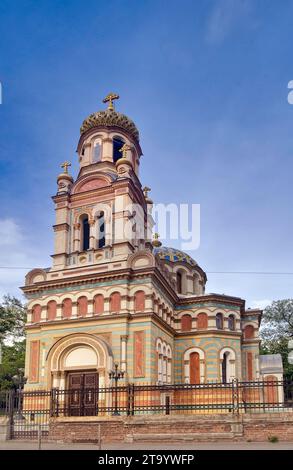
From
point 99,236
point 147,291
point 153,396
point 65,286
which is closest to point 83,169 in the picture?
point 99,236

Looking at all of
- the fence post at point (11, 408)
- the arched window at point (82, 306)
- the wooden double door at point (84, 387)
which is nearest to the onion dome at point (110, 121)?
the arched window at point (82, 306)

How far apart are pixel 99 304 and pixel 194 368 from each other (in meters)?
8.84

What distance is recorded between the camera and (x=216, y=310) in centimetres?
3391

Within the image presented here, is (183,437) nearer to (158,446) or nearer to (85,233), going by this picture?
(158,446)

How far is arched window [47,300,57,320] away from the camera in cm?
2917

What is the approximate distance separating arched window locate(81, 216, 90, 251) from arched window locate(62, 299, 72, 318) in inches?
153

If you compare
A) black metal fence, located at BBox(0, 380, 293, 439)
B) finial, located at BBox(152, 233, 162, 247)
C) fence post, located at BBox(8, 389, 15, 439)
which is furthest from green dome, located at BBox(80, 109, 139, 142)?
fence post, located at BBox(8, 389, 15, 439)

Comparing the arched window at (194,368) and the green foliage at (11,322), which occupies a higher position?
the green foliage at (11,322)

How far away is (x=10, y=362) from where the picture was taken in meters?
44.7

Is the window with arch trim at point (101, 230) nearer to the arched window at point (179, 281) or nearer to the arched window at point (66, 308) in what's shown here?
the arched window at point (66, 308)

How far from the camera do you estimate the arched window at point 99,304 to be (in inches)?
1094

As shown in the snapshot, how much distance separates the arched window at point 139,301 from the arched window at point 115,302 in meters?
0.96
